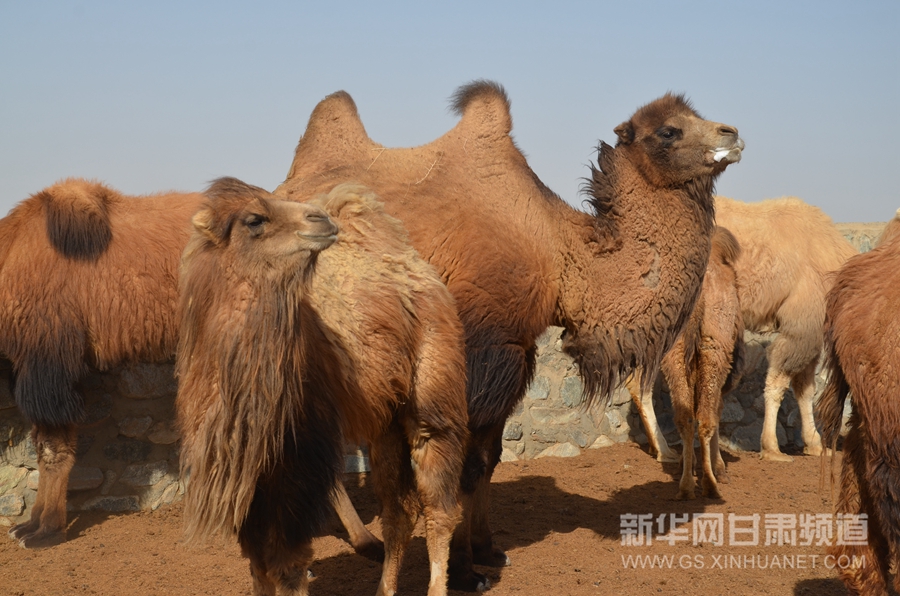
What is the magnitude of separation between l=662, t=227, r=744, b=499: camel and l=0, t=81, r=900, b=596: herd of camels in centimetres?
2

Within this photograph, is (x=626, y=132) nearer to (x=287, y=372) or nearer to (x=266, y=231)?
(x=266, y=231)

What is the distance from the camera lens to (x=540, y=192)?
575 cm

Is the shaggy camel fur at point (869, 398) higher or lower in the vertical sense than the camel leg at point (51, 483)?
higher

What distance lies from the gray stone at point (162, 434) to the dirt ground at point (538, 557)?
512 mm

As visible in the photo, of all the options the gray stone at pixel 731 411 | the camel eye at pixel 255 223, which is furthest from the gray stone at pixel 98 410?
the gray stone at pixel 731 411

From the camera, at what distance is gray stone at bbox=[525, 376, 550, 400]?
344 inches

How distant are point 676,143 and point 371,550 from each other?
10.8ft

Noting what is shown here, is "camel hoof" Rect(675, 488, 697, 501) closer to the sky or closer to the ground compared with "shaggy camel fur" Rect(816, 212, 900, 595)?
closer to the ground

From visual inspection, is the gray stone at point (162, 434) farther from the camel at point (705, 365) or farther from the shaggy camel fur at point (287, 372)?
the camel at point (705, 365)

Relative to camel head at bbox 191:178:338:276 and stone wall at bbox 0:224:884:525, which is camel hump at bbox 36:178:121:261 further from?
camel head at bbox 191:178:338:276

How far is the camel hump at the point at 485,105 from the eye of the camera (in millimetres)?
5930

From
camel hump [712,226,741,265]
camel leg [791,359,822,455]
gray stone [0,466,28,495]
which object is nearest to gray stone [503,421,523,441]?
camel hump [712,226,741,265]

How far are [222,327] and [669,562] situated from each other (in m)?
3.57

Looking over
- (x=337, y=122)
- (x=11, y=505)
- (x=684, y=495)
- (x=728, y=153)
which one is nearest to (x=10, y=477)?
(x=11, y=505)
